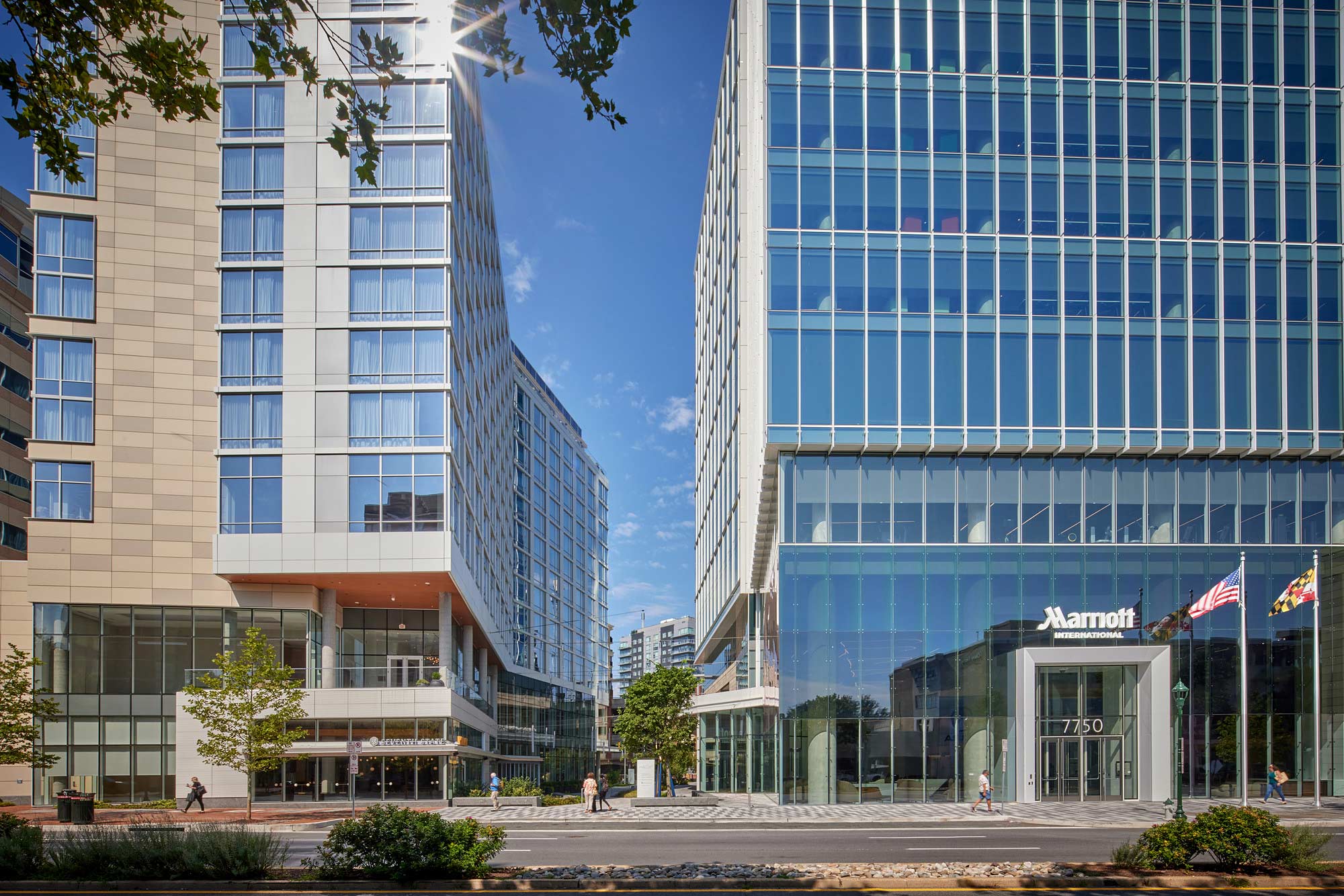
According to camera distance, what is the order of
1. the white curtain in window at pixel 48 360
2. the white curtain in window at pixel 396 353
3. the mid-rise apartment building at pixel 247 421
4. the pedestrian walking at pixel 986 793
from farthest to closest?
the white curtain in window at pixel 48 360 < the white curtain in window at pixel 396 353 < the mid-rise apartment building at pixel 247 421 < the pedestrian walking at pixel 986 793

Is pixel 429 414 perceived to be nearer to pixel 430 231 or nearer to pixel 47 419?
pixel 430 231

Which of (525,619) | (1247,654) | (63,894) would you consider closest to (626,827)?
(63,894)

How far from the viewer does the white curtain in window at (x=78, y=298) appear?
44.0 metres

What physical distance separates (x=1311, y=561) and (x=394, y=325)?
3962 centimetres

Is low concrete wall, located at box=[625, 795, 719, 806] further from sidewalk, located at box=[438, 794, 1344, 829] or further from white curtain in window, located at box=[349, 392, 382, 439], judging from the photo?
white curtain in window, located at box=[349, 392, 382, 439]

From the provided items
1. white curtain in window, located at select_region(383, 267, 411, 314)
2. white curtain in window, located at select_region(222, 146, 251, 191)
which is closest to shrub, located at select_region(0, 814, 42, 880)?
white curtain in window, located at select_region(383, 267, 411, 314)

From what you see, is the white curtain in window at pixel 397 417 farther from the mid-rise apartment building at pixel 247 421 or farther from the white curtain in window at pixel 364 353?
the white curtain in window at pixel 364 353

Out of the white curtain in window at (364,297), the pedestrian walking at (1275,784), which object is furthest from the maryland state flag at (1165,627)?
the white curtain in window at (364,297)

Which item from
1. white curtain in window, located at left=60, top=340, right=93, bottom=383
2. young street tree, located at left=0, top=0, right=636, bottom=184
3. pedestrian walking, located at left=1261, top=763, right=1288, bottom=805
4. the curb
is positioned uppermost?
white curtain in window, located at left=60, top=340, right=93, bottom=383

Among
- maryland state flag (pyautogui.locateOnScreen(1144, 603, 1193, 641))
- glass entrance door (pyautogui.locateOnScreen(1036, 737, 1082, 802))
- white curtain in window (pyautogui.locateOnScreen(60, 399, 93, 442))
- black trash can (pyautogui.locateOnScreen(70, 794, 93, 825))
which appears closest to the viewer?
black trash can (pyautogui.locateOnScreen(70, 794, 93, 825))

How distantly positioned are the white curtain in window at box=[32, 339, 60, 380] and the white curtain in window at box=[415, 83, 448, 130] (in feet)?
62.3

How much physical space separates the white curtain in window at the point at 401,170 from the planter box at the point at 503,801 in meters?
26.1

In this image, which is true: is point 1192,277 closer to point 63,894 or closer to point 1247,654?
point 1247,654

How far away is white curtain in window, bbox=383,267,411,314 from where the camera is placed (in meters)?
42.6
